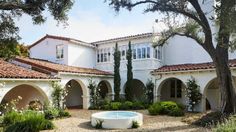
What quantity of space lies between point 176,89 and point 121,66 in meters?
6.06

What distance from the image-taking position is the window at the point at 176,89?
2872 cm

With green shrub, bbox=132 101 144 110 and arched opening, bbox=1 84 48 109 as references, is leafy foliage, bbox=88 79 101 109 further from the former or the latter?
arched opening, bbox=1 84 48 109

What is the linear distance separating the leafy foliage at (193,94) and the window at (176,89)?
16.8ft

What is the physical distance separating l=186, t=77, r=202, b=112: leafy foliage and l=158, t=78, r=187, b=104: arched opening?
4.43 m

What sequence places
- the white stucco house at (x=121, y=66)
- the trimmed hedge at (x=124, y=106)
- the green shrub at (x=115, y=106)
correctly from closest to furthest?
the white stucco house at (x=121, y=66) < the green shrub at (x=115, y=106) < the trimmed hedge at (x=124, y=106)

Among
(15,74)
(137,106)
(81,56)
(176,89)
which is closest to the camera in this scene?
(15,74)

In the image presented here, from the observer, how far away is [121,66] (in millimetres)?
30281

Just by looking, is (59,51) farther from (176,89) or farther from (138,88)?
(176,89)

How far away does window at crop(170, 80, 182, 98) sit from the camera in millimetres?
28719

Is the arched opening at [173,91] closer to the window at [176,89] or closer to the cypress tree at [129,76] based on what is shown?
the window at [176,89]

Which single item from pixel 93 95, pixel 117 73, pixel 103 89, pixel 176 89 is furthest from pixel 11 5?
pixel 103 89

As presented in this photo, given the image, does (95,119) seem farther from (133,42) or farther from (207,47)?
(133,42)

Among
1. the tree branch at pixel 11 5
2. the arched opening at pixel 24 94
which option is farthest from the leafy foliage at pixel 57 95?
the tree branch at pixel 11 5

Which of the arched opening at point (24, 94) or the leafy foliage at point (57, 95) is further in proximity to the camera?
the arched opening at point (24, 94)
